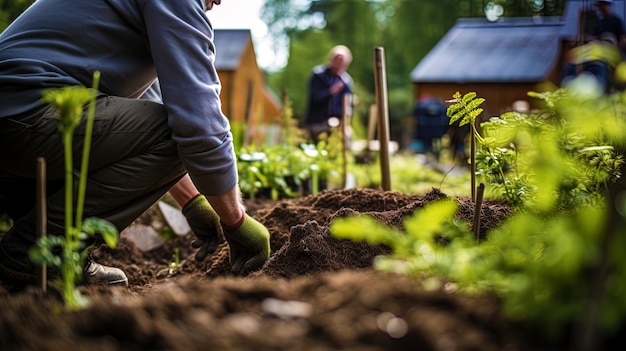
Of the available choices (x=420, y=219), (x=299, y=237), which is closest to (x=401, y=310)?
(x=420, y=219)

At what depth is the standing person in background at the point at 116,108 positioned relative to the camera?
265 cm

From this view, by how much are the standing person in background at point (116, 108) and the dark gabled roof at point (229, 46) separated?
15.3 meters

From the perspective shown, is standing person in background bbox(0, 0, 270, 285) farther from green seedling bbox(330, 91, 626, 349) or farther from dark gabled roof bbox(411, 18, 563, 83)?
dark gabled roof bbox(411, 18, 563, 83)

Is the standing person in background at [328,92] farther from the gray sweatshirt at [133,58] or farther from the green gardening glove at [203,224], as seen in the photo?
the gray sweatshirt at [133,58]

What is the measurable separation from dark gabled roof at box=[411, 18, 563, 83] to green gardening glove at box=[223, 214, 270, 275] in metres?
16.3

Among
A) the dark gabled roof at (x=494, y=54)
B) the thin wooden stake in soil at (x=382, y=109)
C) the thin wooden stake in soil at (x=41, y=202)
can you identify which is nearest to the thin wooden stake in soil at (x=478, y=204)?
the thin wooden stake in soil at (x=41, y=202)

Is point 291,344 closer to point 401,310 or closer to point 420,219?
point 401,310

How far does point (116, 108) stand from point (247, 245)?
763 millimetres

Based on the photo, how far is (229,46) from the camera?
19344 mm

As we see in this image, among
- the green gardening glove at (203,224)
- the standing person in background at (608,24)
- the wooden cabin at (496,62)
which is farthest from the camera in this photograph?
the wooden cabin at (496,62)

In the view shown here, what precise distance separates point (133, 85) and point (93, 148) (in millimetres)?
366

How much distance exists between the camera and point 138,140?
279 centimetres

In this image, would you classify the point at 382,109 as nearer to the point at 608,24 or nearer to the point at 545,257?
the point at 545,257

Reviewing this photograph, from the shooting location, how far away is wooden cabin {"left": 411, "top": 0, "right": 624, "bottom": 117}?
1834 cm
